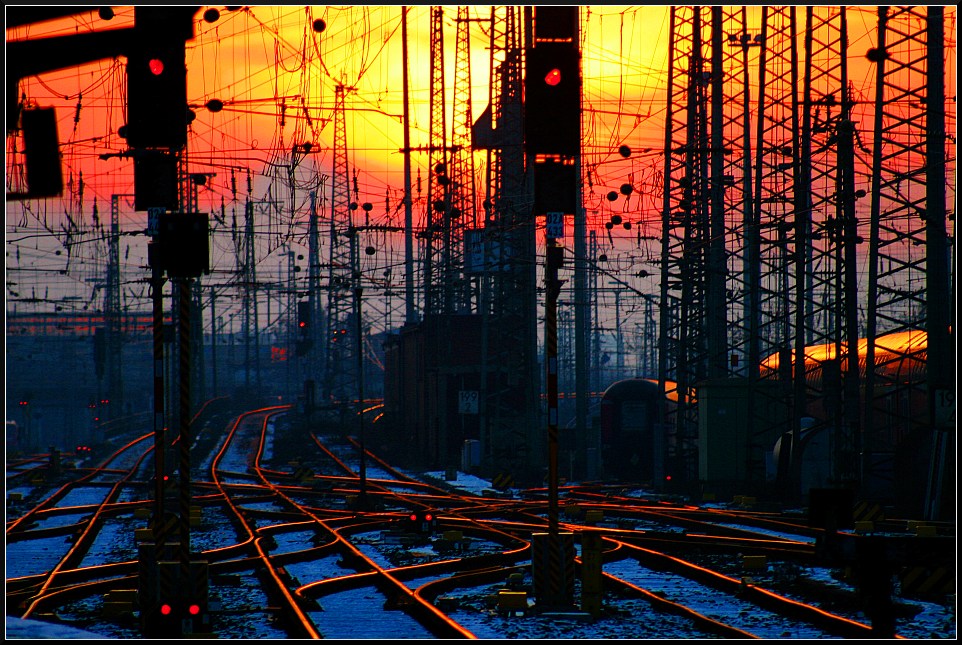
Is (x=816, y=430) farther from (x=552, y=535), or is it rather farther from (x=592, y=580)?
(x=552, y=535)

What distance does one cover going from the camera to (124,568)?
21.5 metres

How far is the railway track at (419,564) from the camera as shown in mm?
15750

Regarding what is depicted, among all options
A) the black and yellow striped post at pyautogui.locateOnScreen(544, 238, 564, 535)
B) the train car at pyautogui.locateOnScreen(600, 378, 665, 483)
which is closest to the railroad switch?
the black and yellow striped post at pyautogui.locateOnScreen(544, 238, 564, 535)

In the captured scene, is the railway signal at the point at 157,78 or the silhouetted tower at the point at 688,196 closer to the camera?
the railway signal at the point at 157,78

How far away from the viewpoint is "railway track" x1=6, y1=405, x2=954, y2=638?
51.7 feet

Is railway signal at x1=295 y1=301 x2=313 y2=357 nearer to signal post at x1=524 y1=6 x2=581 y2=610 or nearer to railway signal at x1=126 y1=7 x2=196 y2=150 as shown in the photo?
signal post at x1=524 y1=6 x2=581 y2=610

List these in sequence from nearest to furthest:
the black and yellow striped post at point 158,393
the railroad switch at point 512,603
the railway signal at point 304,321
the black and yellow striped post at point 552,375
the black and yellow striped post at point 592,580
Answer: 1. the black and yellow striped post at point 552,375
2. the black and yellow striped post at point 158,393
3. the black and yellow striped post at point 592,580
4. the railroad switch at point 512,603
5. the railway signal at point 304,321

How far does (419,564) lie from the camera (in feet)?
69.2

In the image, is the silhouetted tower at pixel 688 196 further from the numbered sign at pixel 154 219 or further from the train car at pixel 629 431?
the numbered sign at pixel 154 219

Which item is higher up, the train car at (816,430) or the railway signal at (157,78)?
the railway signal at (157,78)

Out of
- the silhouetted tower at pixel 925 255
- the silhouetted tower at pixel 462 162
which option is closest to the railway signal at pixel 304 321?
the silhouetted tower at pixel 462 162

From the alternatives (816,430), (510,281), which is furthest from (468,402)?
(816,430)

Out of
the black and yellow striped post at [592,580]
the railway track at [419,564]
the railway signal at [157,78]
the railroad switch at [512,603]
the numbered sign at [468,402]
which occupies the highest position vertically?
the railway signal at [157,78]

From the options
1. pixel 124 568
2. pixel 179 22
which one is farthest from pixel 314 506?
pixel 179 22
